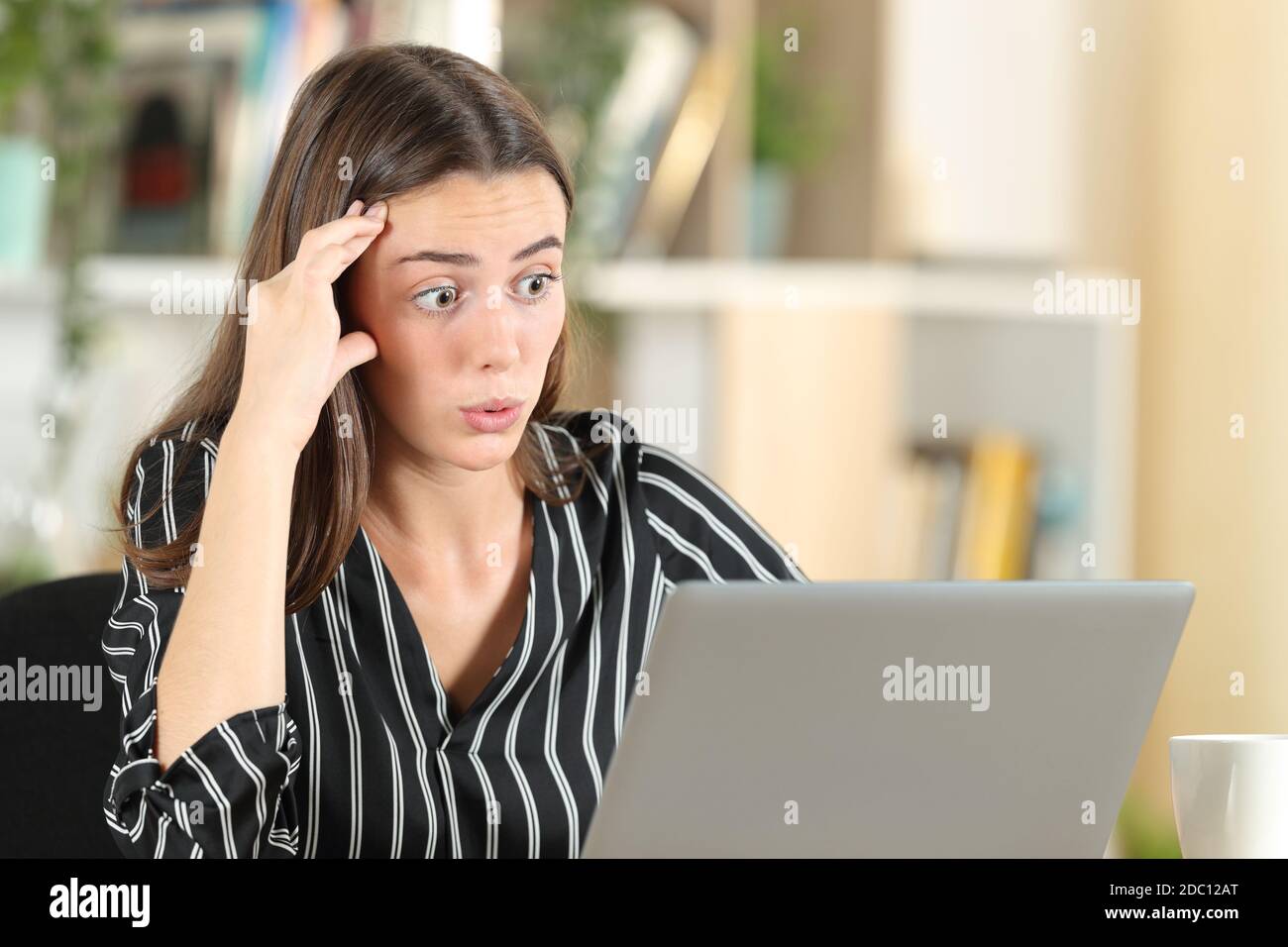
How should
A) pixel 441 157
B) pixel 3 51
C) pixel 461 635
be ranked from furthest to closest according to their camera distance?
1. pixel 3 51
2. pixel 461 635
3. pixel 441 157

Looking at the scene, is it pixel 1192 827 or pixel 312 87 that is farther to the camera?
pixel 312 87

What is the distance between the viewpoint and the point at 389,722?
1.19 meters

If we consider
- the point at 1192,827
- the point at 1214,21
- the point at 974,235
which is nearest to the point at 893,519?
the point at 974,235

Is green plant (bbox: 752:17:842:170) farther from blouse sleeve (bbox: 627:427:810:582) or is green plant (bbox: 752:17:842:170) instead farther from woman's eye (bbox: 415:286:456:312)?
woman's eye (bbox: 415:286:456:312)

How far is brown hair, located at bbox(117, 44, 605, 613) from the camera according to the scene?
3.76 ft

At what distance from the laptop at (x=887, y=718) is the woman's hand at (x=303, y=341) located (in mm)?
413

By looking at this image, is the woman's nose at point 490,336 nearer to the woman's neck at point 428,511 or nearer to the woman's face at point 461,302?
the woman's face at point 461,302

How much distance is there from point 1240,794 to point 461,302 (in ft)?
2.07

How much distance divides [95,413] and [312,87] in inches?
53.6

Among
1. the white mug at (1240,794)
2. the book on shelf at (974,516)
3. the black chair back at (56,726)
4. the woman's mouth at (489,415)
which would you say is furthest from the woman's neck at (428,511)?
the book on shelf at (974,516)

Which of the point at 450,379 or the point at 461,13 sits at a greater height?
the point at 461,13

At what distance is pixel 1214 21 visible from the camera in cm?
255

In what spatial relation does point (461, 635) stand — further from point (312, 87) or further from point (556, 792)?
point (312, 87)

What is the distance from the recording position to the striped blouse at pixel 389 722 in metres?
1.03
